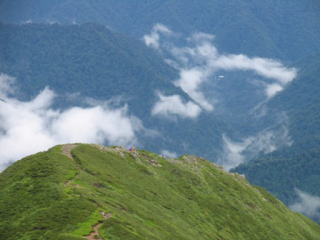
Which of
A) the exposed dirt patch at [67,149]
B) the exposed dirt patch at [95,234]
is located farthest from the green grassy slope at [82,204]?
the exposed dirt patch at [95,234]

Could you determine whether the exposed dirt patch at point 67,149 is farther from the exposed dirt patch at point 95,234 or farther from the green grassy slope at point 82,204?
the exposed dirt patch at point 95,234

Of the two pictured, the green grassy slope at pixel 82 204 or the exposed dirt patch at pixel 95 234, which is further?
the green grassy slope at pixel 82 204

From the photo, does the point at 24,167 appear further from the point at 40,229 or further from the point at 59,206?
the point at 40,229

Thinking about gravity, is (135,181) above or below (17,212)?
above

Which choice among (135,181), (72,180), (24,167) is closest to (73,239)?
(72,180)

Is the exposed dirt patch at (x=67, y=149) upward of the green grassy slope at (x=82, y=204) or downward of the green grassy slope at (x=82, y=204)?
upward

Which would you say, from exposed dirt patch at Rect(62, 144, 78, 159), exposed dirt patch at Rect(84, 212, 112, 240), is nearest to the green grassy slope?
exposed dirt patch at Rect(62, 144, 78, 159)

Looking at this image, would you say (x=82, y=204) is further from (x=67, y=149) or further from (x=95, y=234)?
(x=67, y=149)

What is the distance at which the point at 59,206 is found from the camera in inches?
4938

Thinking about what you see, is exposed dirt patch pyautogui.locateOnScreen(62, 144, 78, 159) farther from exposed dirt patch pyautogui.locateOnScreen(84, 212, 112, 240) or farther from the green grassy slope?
exposed dirt patch pyautogui.locateOnScreen(84, 212, 112, 240)

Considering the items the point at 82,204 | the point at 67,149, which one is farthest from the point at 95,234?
the point at 67,149

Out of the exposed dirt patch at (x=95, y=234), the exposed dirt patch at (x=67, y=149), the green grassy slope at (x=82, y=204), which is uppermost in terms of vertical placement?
the exposed dirt patch at (x=67, y=149)

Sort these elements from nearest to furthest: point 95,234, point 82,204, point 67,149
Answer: point 95,234, point 82,204, point 67,149

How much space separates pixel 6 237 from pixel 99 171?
63884mm
